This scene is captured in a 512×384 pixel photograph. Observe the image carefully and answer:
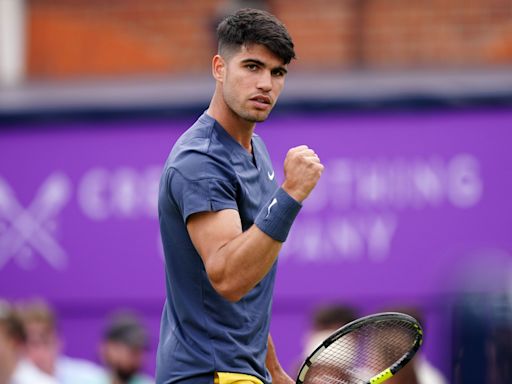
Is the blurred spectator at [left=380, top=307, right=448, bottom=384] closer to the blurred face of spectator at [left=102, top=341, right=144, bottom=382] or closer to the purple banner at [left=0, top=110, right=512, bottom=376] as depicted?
the purple banner at [left=0, top=110, right=512, bottom=376]

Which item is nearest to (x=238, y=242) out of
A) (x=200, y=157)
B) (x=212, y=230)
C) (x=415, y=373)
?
(x=212, y=230)

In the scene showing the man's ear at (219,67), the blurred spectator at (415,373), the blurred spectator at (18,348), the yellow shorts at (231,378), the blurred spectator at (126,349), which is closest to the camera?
the yellow shorts at (231,378)

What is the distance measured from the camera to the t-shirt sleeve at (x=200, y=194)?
15.1ft

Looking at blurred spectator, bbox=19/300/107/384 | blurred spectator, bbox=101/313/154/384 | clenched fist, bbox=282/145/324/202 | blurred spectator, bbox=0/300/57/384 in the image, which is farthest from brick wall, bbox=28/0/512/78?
clenched fist, bbox=282/145/324/202

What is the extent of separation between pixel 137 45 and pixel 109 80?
3.50ft

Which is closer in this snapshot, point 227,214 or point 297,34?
point 227,214

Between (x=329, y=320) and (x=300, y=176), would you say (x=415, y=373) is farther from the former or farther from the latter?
(x=300, y=176)

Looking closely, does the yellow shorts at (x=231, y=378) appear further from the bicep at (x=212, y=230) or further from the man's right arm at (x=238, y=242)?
the bicep at (x=212, y=230)

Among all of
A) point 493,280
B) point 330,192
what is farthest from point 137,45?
point 493,280

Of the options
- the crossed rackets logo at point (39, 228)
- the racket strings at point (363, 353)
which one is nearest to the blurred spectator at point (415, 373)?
the racket strings at point (363, 353)

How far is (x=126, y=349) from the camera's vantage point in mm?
9516

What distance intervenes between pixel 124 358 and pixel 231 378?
4.93 m

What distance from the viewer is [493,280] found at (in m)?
5.39

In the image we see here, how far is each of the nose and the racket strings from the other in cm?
97
